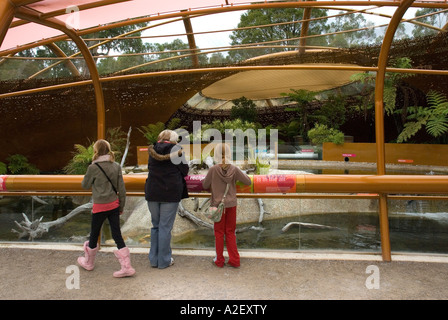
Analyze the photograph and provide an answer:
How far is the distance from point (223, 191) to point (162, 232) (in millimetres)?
717

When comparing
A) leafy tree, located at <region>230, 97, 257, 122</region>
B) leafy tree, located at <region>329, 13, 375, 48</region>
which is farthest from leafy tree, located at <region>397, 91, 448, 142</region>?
leafy tree, located at <region>230, 97, 257, 122</region>

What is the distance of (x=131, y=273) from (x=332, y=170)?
1270cm

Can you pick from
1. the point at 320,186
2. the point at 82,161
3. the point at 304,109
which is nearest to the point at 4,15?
the point at 320,186

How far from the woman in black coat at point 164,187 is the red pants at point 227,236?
47 cm

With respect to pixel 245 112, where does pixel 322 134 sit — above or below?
below

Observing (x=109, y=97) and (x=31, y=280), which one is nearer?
(x=31, y=280)

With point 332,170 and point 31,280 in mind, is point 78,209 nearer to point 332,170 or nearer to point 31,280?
point 31,280

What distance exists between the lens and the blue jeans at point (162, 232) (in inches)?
137

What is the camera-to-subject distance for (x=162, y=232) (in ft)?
11.5

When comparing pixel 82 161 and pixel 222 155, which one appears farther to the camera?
pixel 82 161

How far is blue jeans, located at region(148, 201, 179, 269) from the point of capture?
349 cm

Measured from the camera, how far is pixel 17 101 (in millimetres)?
15305

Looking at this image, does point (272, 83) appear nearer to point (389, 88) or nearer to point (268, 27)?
point (389, 88)
